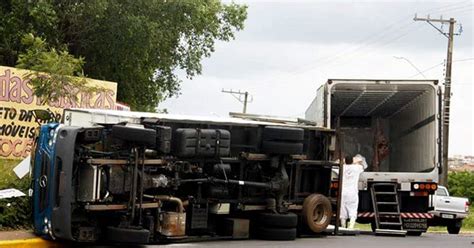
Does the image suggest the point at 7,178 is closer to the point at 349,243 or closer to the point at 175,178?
the point at 175,178

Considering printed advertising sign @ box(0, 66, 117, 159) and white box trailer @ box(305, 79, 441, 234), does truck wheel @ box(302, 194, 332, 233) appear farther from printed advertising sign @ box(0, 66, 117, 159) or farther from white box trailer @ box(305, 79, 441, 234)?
printed advertising sign @ box(0, 66, 117, 159)

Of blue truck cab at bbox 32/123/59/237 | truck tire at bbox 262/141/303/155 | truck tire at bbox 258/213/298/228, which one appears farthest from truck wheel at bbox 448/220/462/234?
blue truck cab at bbox 32/123/59/237

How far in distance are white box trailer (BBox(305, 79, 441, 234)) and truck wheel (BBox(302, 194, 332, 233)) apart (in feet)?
7.12

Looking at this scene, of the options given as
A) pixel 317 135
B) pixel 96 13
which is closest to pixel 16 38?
pixel 96 13

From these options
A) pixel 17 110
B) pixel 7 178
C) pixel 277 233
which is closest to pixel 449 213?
pixel 277 233

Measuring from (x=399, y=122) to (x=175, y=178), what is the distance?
8725 mm

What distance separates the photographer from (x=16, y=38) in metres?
23.5

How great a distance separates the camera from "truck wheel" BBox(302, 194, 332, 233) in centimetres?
1387

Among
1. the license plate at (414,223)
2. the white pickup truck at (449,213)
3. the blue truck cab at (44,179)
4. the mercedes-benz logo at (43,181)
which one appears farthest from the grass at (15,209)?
the white pickup truck at (449,213)

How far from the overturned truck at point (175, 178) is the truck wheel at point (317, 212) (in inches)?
0.7

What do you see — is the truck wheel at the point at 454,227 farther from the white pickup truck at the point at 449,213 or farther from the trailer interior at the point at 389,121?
the trailer interior at the point at 389,121

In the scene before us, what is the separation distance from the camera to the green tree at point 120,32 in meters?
23.3

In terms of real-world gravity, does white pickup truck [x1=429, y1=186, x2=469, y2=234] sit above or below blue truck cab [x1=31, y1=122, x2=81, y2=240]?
below

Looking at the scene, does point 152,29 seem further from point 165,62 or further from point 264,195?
point 264,195
